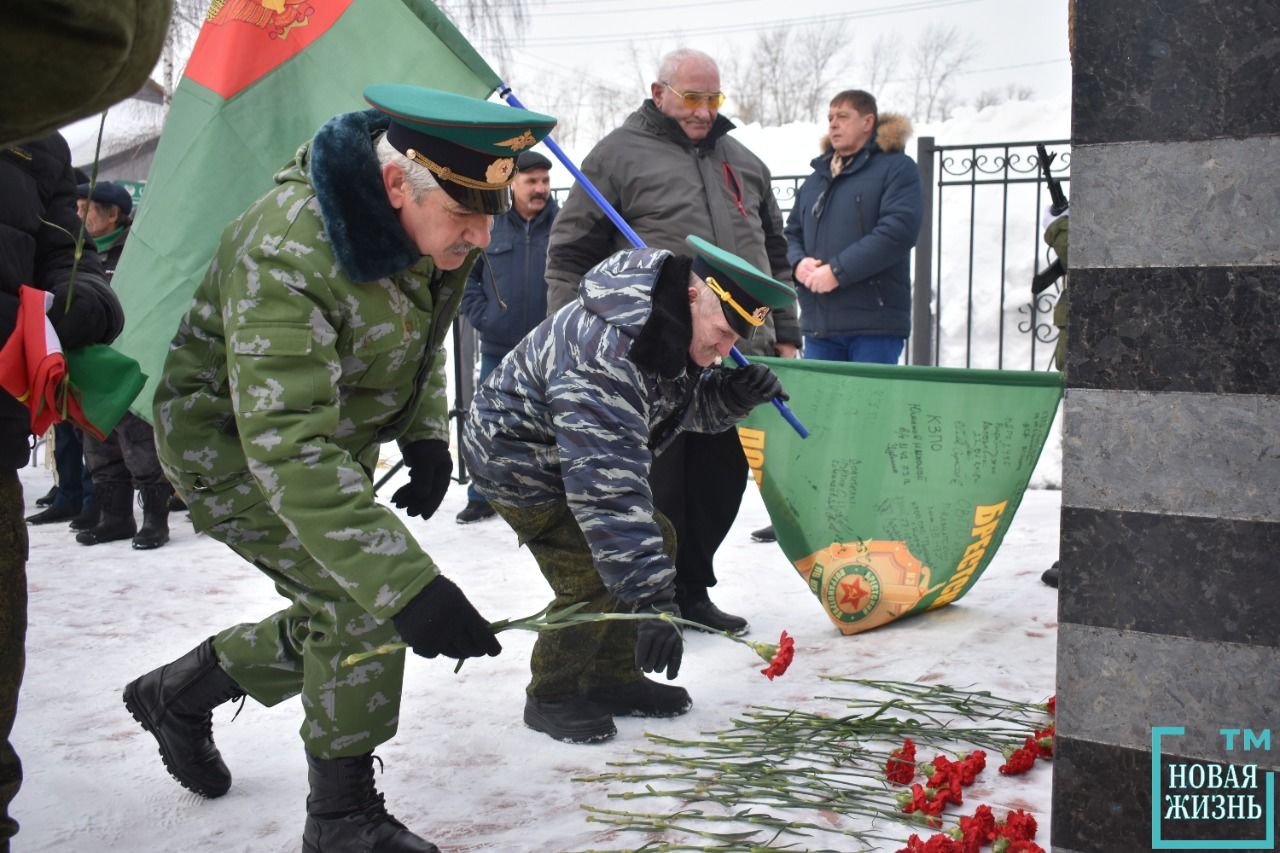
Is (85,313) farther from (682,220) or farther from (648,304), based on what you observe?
(682,220)

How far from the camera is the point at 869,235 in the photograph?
18.3 feet

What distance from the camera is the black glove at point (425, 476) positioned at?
3.02 metres

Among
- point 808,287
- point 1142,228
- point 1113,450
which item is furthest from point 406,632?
point 808,287

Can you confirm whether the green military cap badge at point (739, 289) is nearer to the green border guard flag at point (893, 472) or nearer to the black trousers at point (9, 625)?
the green border guard flag at point (893, 472)

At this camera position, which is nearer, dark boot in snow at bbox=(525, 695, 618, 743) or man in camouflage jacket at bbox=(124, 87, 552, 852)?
man in camouflage jacket at bbox=(124, 87, 552, 852)

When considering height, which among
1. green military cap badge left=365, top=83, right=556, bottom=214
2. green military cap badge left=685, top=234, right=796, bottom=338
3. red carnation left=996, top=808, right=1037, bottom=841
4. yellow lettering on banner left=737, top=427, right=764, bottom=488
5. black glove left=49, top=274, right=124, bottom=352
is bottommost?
red carnation left=996, top=808, right=1037, bottom=841

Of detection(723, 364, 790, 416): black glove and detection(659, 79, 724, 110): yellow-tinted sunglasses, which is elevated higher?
detection(659, 79, 724, 110): yellow-tinted sunglasses

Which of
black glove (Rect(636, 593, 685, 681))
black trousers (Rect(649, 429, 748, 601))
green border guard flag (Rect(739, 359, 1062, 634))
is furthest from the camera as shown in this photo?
black trousers (Rect(649, 429, 748, 601))

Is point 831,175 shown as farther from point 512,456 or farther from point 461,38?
point 512,456

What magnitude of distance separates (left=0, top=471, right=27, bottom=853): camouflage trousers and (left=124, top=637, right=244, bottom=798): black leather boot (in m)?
0.59

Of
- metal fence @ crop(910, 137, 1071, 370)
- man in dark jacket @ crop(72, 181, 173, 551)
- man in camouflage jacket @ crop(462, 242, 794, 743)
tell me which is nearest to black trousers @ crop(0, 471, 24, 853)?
man in camouflage jacket @ crop(462, 242, 794, 743)

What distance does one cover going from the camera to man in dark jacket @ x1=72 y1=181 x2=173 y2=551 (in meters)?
6.08

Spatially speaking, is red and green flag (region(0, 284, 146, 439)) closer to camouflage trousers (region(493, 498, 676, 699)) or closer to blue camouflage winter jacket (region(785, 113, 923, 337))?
camouflage trousers (region(493, 498, 676, 699))

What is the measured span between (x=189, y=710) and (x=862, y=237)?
3743mm
